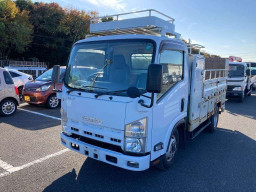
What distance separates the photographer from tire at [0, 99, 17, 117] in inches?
270

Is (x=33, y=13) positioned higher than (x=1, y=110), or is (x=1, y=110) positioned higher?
(x=33, y=13)

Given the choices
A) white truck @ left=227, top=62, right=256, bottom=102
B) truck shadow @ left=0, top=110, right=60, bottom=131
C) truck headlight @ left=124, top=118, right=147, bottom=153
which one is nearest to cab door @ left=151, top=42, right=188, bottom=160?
truck headlight @ left=124, top=118, right=147, bottom=153

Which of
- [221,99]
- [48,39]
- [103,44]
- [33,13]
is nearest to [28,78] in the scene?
[103,44]

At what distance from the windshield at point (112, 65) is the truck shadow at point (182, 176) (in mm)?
1466

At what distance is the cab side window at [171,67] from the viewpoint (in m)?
3.17

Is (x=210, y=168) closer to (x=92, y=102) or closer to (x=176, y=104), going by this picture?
(x=176, y=104)

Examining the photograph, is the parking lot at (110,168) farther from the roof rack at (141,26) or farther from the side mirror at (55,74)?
the roof rack at (141,26)

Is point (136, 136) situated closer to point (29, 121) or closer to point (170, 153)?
Result: point (170, 153)

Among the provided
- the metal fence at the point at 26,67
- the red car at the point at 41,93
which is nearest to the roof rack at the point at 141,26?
the red car at the point at 41,93

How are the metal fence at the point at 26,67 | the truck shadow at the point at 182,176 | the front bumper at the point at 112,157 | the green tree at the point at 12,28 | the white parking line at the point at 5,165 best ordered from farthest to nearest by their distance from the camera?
the green tree at the point at 12,28, the metal fence at the point at 26,67, the white parking line at the point at 5,165, the truck shadow at the point at 182,176, the front bumper at the point at 112,157

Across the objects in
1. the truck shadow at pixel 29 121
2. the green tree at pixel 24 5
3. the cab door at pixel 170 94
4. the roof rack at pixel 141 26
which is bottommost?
the truck shadow at pixel 29 121

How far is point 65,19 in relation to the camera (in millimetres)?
26938

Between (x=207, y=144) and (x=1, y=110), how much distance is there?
6.48 meters

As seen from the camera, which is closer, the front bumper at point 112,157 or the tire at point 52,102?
the front bumper at point 112,157
